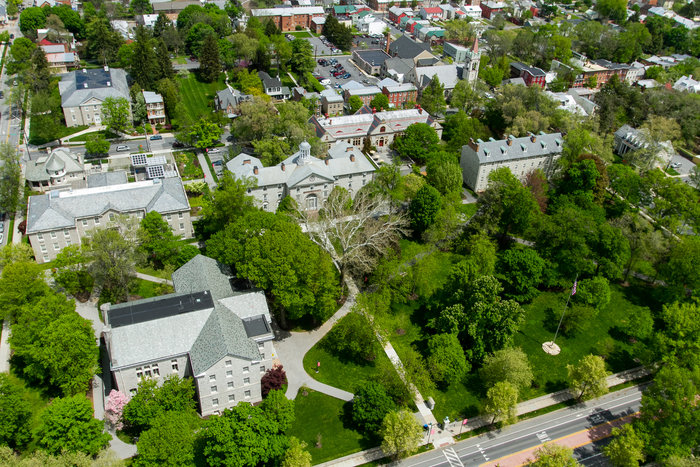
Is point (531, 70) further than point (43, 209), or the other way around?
point (531, 70)

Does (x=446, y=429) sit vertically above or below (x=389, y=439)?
below

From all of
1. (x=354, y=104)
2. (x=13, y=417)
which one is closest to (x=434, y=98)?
(x=354, y=104)

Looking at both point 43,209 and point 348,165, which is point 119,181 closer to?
point 43,209

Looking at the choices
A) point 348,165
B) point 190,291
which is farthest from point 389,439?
point 348,165

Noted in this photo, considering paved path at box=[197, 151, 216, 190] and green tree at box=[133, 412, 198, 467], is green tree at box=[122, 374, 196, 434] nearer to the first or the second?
green tree at box=[133, 412, 198, 467]

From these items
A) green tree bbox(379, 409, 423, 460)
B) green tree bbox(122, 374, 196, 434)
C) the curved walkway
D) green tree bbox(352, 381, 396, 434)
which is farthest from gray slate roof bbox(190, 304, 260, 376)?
green tree bbox(379, 409, 423, 460)

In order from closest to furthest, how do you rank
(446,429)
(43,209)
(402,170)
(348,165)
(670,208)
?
(446,429)
(43,209)
(670,208)
(348,165)
(402,170)

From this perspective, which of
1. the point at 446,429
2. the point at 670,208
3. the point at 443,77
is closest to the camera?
the point at 446,429
